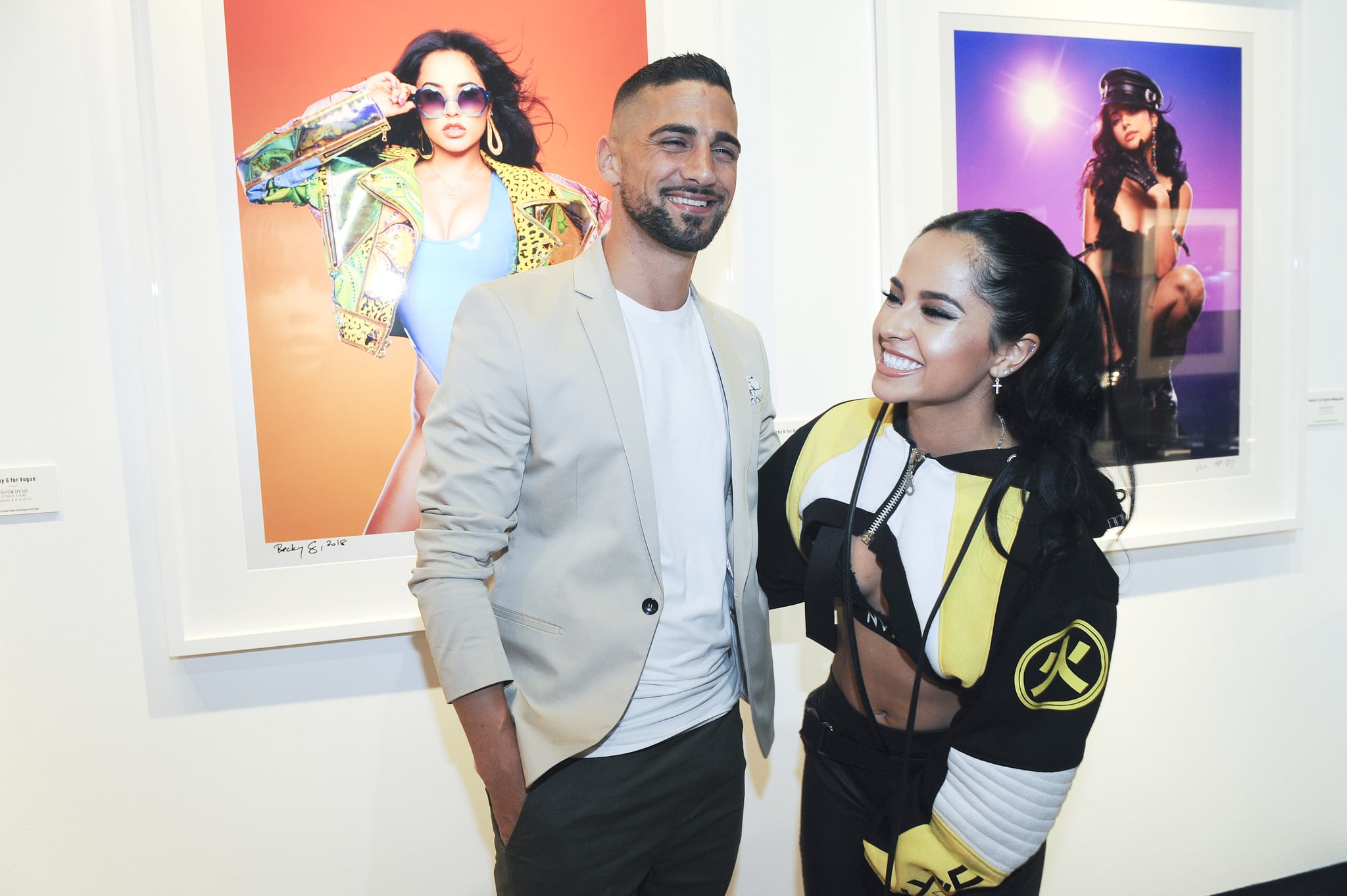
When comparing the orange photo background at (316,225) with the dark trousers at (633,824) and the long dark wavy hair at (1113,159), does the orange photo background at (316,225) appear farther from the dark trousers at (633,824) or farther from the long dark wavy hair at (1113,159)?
the long dark wavy hair at (1113,159)

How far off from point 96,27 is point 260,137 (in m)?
0.38

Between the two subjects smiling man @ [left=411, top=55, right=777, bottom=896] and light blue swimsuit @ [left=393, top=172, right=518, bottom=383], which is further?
light blue swimsuit @ [left=393, top=172, right=518, bottom=383]

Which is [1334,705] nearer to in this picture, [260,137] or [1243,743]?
[1243,743]

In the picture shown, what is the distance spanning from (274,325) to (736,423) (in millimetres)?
1119

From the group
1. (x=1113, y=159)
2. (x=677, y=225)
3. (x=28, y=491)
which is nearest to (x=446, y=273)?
(x=677, y=225)

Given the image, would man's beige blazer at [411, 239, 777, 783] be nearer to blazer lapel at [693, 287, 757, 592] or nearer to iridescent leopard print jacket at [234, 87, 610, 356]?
blazer lapel at [693, 287, 757, 592]

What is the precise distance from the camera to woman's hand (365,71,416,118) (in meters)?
1.84

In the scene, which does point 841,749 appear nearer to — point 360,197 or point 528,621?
point 528,621

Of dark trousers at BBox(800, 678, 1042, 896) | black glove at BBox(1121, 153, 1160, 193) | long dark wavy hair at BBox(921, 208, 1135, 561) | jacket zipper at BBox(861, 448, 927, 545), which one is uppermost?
black glove at BBox(1121, 153, 1160, 193)

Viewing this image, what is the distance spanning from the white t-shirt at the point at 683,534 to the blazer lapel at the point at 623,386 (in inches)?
1.6

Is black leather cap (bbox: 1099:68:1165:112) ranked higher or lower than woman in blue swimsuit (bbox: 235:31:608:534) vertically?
higher

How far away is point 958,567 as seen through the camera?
1312 millimetres

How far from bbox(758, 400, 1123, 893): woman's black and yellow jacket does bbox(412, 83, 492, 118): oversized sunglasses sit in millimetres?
1251

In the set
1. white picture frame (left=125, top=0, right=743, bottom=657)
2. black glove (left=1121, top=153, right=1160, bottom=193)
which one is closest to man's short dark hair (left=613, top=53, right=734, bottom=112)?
white picture frame (left=125, top=0, right=743, bottom=657)
